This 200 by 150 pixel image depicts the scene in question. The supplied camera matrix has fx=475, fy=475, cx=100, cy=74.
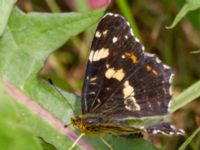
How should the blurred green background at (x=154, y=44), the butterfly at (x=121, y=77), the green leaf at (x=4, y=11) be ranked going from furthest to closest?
the blurred green background at (x=154, y=44)
the butterfly at (x=121, y=77)
the green leaf at (x=4, y=11)

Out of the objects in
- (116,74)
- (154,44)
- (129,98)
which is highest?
(116,74)

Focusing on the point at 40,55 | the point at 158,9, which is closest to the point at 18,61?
the point at 40,55

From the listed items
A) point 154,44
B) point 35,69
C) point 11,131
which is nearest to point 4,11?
point 35,69

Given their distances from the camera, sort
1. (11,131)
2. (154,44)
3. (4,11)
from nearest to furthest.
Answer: (11,131), (4,11), (154,44)

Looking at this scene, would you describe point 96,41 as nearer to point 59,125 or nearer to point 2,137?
point 59,125

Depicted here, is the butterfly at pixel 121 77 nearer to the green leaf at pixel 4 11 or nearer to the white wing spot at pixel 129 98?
the white wing spot at pixel 129 98

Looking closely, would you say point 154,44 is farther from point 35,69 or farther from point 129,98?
point 35,69

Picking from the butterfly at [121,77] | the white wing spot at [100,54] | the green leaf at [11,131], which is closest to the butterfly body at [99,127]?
the butterfly at [121,77]
